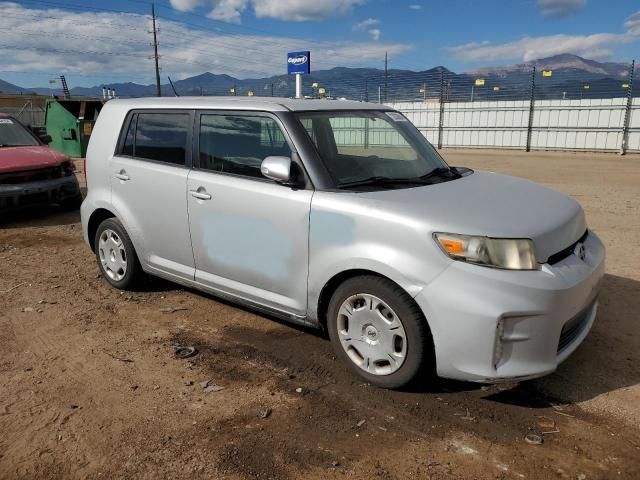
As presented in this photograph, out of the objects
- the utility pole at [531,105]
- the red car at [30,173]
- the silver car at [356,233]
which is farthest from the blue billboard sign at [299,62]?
the silver car at [356,233]

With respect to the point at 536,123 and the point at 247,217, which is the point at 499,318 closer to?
the point at 247,217

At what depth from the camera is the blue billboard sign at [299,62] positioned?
19766mm

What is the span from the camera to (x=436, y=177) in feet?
12.9

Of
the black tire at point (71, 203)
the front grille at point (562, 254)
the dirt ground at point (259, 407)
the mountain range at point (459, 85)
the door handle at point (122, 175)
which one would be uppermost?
the mountain range at point (459, 85)

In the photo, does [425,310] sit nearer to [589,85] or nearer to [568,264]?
[568,264]

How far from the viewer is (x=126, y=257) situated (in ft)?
15.9

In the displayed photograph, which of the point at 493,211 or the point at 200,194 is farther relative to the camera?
the point at 200,194

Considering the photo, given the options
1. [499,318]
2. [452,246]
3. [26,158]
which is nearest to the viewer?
[499,318]

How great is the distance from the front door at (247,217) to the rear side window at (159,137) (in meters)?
0.22

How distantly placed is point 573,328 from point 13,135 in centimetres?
908

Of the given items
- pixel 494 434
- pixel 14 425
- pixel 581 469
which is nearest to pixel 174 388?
pixel 14 425

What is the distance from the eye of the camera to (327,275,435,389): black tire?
3.00 m

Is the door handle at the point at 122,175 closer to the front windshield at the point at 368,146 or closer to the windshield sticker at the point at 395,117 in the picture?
the front windshield at the point at 368,146

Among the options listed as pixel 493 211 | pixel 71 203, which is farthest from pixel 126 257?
pixel 71 203
